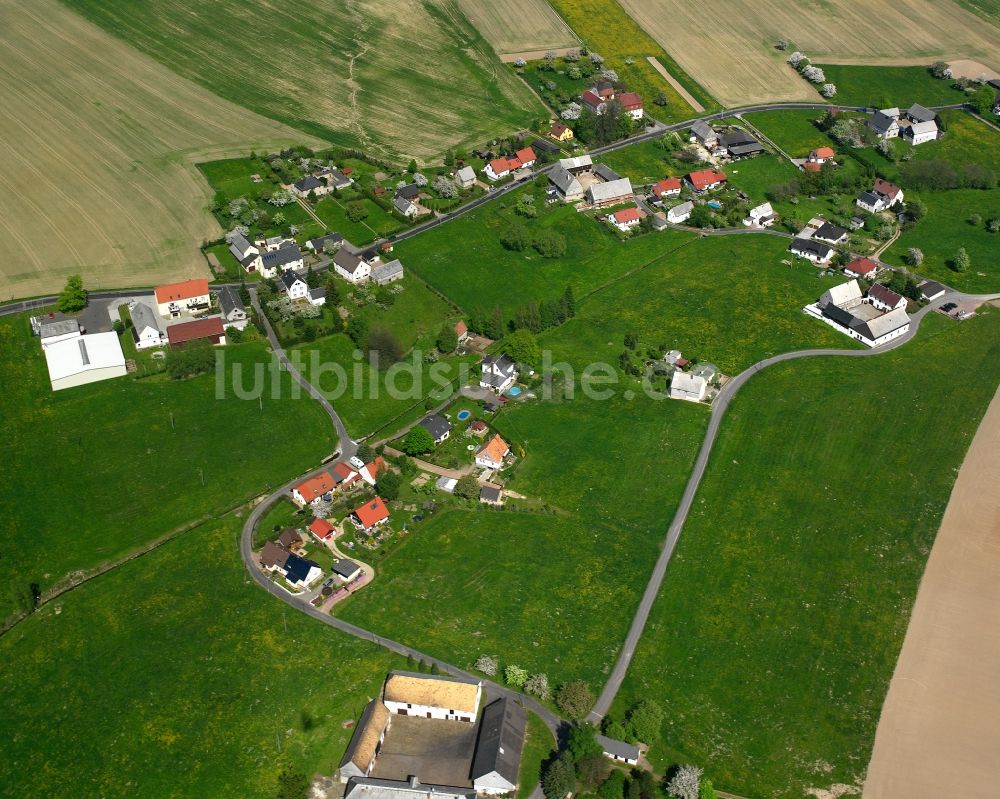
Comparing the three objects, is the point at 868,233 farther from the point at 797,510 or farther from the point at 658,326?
the point at 797,510

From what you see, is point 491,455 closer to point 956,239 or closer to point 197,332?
point 197,332

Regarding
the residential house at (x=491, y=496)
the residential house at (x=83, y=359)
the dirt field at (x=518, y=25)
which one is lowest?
the residential house at (x=491, y=496)

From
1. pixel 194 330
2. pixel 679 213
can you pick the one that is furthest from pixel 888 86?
pixel 194 330

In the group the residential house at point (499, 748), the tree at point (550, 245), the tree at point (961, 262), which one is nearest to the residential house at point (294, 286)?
the tree at point (550, 245)

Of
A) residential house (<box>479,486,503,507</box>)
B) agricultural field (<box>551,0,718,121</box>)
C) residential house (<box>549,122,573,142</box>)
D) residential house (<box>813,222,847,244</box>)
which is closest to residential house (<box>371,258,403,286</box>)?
residential house (<box>479,486,503,507</box>)

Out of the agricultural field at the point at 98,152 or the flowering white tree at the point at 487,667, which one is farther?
the agricultural field at the point at 98,152

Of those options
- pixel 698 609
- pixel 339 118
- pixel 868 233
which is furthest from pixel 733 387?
pixel 339 118

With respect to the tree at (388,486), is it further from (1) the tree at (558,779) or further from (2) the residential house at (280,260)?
(2) the residential house at (280,260)
